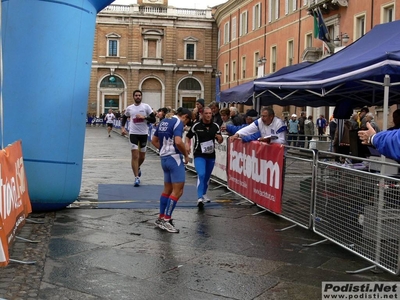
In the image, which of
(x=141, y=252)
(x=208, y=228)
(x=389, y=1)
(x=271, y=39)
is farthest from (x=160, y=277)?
(x=271, y=39)

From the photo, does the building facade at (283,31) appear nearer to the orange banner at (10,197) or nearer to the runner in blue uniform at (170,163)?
the runner in blue uniform at (170,163)

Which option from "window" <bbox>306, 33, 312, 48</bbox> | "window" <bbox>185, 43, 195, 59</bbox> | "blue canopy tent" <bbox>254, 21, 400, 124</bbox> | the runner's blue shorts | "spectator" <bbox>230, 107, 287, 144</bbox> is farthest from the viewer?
"window" <bbox>185, 43, 195, 59</bbox>

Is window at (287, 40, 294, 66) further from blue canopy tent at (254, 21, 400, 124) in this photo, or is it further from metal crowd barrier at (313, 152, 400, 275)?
metal crowd barrier at (313, 152, 400, 275)

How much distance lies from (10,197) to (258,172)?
175 inches

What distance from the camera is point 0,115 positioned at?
23.0ft

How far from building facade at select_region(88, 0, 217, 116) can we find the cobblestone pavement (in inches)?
2344

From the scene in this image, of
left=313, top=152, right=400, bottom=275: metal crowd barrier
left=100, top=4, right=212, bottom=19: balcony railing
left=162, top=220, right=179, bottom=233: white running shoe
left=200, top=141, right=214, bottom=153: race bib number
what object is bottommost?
left=162, top=220, right=179, bottom=233: white running shoe

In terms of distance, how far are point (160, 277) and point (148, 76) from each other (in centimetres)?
6357

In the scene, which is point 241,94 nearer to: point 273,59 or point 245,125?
point 245,125

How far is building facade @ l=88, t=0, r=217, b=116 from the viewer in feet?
222

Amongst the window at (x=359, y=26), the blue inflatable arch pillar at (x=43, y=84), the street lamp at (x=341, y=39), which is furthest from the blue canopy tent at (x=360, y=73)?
the window at (x=359, y=26)

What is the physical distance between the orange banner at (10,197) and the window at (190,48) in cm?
6324

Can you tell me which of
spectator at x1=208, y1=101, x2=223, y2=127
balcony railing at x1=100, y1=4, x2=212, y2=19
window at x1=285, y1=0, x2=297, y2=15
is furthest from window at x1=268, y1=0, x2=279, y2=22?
spectator at x1=208, y1=101, x2=223, y2=127

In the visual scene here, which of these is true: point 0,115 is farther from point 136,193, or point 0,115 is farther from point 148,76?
point 148,76
